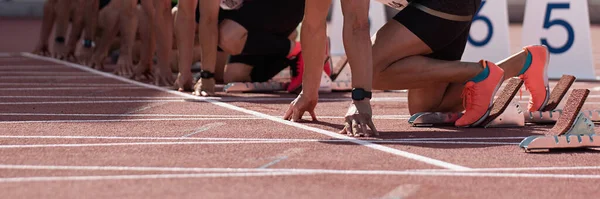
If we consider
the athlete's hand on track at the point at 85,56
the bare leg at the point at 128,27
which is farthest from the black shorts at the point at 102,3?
the bare leg at the point at 128,27

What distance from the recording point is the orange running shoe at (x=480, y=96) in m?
5.80

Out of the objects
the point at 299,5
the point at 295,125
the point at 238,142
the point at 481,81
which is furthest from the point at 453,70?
the point at 299,5

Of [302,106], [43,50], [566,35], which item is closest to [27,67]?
[43,50]

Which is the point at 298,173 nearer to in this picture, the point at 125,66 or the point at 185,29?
the point at 185,29

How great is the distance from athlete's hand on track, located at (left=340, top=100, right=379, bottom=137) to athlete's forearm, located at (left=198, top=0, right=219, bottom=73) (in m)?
2.83

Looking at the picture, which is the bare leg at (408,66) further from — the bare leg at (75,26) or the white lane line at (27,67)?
the bare leg at (75,26)

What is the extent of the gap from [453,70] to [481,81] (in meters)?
0.17

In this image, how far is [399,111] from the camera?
702cm

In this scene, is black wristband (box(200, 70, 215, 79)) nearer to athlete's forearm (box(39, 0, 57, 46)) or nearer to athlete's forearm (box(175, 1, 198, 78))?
athlete's forearm (box(175, 1, 198, 78))

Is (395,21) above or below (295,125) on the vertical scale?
above

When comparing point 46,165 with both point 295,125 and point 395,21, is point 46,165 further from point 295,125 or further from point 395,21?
point 395,21

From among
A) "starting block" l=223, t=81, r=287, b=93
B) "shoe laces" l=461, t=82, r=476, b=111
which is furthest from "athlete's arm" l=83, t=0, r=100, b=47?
"shoe laces" l=461, t=82, r=476, b=111

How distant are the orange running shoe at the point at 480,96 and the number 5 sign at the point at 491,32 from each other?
530cm

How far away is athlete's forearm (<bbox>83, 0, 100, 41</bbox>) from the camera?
37.6ft
